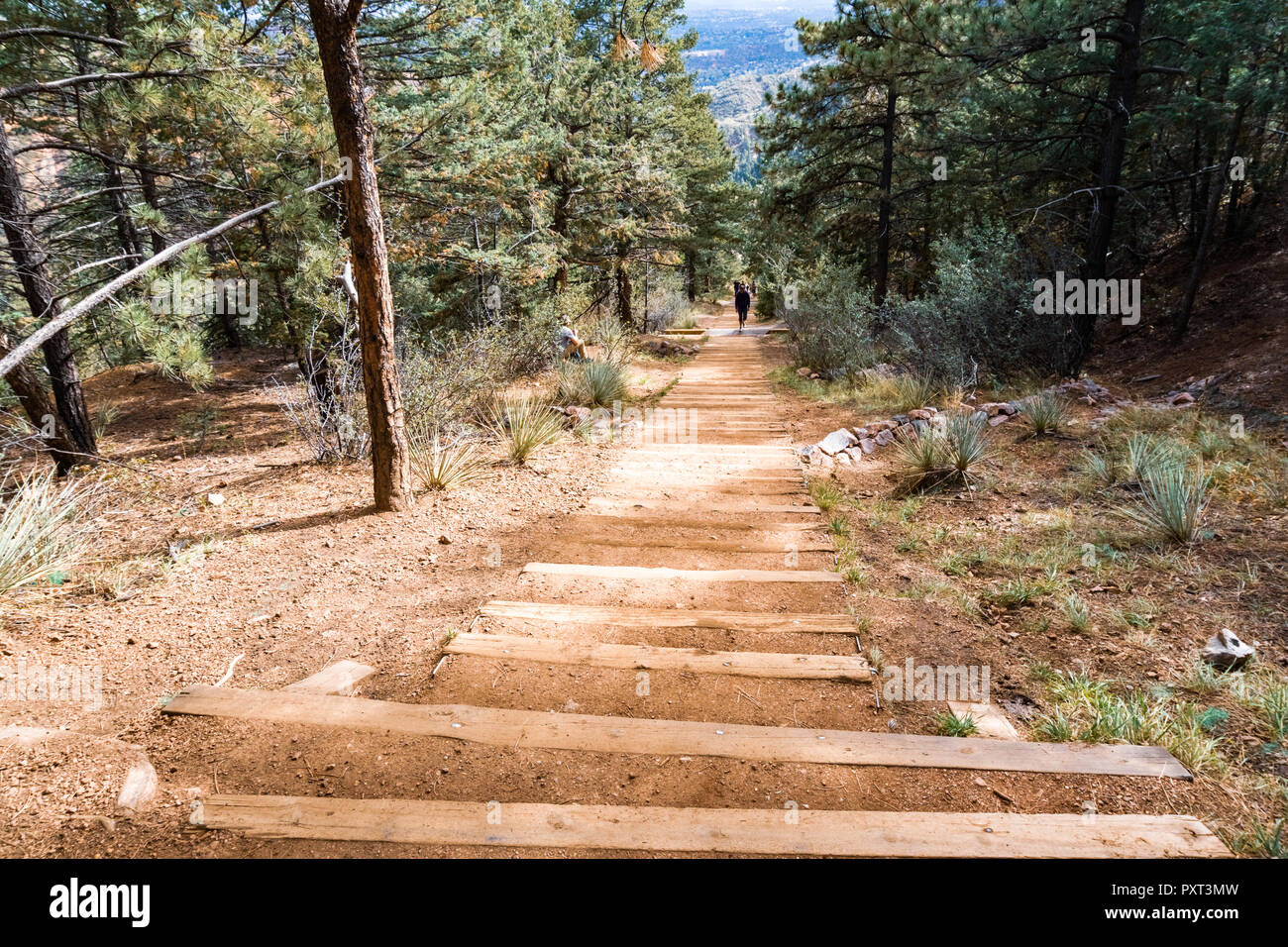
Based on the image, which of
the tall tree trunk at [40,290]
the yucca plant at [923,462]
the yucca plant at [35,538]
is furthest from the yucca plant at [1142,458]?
the tall tree trunk at [40,290]

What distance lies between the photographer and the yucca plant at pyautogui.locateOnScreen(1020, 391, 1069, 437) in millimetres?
6051

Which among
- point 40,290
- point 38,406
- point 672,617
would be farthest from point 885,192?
point 38,406

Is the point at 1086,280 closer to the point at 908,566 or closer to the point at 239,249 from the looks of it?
the point at 908,566

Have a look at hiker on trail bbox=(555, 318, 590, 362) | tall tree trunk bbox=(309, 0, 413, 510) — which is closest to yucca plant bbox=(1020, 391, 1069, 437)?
tall tree trunk bbox=(309, 0, 413, 510)

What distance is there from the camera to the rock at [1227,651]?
258 centimetres

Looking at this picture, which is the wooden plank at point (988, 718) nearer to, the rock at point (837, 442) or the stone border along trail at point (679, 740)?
the stone border along trail at point (679, 740)

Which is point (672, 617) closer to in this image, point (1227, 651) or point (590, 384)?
point (1227, 651)

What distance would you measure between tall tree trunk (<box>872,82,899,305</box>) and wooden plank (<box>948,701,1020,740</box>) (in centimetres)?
1142

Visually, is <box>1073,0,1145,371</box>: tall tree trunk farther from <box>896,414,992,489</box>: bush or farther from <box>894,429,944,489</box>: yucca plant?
<box>894,429,944,489</box>: yucca plant

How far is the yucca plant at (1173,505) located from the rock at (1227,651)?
1.19m

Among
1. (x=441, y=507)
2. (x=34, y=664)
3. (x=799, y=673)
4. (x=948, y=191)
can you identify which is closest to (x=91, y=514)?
(x=34, y=664)

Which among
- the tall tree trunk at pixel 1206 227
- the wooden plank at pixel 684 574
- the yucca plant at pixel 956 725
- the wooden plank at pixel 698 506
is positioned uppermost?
the tall tree trunk at pixel 1206 227

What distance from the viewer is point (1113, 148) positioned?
822cm

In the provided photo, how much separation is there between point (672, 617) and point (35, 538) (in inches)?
152
